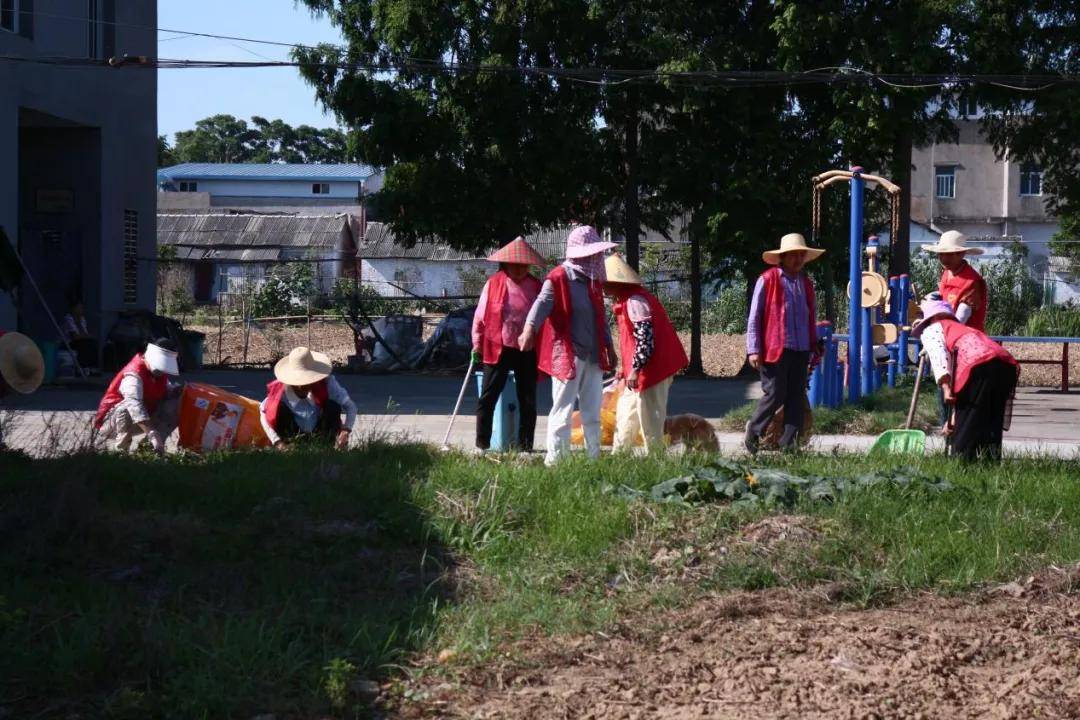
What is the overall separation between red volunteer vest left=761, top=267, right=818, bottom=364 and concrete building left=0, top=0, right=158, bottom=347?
13.9 m

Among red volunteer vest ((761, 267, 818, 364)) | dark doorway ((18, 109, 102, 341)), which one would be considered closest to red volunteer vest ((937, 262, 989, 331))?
red volunteer vest ((761, 267, 818, 364))

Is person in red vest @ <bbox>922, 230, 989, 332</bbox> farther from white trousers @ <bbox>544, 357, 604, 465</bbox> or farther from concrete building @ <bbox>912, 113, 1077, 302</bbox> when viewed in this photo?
concrete building @ <bbox>912, 113, 1077, 302</bbox>

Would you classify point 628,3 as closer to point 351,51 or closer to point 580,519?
point 351,51

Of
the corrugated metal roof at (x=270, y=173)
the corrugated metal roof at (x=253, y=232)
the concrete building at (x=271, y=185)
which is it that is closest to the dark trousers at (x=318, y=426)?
the corrugated metal roof at (x=253, y=232)

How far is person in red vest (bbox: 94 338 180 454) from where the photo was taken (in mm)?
9875

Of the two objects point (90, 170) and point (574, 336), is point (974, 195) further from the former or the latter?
point (574, 336)

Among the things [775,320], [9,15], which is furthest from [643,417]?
[9,15]

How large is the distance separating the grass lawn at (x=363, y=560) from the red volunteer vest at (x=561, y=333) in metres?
1.06

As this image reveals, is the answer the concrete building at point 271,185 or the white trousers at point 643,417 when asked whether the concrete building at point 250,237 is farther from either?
the white trousers at point 643,417

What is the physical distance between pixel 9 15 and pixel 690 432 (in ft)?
43.2

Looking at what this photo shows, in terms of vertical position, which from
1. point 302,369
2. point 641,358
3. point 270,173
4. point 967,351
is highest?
point 270,173

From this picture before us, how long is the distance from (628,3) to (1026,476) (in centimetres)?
1530

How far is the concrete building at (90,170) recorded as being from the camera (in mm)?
21094

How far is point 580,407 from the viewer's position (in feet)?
31.6
